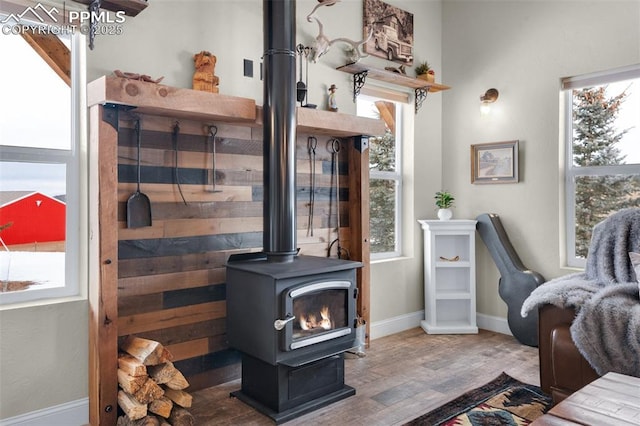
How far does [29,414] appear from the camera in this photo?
2.27 metres

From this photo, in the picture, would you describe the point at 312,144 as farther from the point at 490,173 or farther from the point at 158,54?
the point at 490,173

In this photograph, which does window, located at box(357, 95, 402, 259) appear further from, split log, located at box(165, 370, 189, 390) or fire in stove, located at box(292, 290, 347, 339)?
split log, located at box(165, 370, 189, 390)

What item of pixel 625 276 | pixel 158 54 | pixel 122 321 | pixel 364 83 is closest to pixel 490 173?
pixel 364 83

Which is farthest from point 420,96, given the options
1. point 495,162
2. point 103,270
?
point 103,270

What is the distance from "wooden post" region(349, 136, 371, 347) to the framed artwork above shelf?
0.51m

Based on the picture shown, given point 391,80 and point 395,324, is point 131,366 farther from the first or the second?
point 391,80

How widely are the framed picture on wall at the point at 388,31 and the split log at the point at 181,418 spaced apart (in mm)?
2913

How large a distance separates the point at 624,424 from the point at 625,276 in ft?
4.74

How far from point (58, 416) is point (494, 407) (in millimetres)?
2272

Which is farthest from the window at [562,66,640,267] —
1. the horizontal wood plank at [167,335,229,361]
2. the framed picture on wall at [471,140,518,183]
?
the horizontal wood plank at [167,335,229,361]

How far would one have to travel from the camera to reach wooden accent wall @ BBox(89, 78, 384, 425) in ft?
7.67

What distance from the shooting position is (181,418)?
2.31 m

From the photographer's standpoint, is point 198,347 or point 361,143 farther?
point 361,143

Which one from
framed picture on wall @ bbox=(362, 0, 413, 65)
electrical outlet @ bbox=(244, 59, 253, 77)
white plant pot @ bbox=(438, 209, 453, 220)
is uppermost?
framed picture on wall @ bbox=(362, 0, 413, 65)
